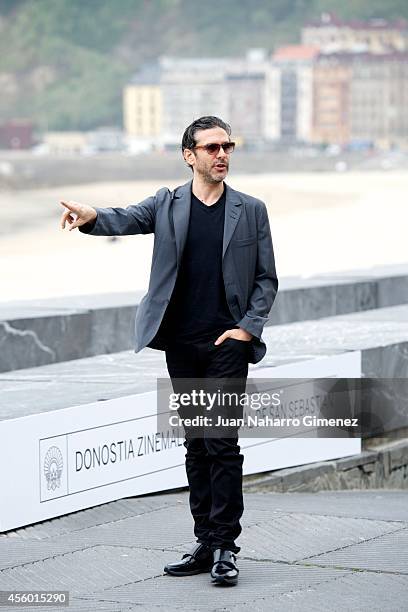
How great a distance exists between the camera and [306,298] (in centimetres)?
1228

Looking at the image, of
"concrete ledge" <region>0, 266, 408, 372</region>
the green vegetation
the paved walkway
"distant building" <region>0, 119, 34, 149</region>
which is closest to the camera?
the paved walkway

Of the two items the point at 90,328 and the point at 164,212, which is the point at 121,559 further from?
the point at 90,328

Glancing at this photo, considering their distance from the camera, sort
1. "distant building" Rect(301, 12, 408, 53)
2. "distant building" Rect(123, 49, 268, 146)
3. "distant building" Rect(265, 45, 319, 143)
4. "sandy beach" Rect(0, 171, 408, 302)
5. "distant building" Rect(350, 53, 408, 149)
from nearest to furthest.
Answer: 1. "sandy beach" Rect(0, 171, 408, 302)
2. "distant building" Rect(350, 53, 408, 149)
3. "distant building" Rect(123, 49, 268, 146)
4. "distant building" Rect(265, 45, 319, 143)
5. "distant building" Rect(301, 12, 408, 53)

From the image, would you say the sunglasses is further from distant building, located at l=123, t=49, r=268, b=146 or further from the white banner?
distant building, located at l=123, t=49, r=268, b=146

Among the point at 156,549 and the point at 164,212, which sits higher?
the point at 164,212

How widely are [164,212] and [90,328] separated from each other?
575 centimetres

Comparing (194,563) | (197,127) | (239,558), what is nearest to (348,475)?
(239,558)

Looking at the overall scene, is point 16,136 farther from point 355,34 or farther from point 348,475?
point 348,475

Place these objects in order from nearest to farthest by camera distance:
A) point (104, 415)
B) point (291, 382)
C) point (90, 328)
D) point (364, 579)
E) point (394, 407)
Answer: point (364, 579), point (104, 415), point (291, 382), point (394, 407), point (90, 328)

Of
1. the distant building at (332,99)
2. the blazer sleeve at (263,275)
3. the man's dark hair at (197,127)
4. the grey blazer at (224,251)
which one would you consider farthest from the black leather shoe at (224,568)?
the distant building at (332,99)

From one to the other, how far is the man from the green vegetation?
125m

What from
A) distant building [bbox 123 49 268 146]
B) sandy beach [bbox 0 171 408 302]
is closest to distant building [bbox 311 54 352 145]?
distant building [bbox 123 49 268 146]

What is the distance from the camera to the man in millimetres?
4598

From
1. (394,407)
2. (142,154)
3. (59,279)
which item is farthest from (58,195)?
(394,407)
